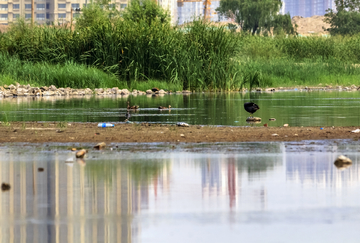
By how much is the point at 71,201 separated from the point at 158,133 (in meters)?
6.37

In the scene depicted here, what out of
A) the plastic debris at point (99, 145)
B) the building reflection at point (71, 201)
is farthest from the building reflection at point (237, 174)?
the plastic debris at point (99, 145)

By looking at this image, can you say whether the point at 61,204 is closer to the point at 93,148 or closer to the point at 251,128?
the point at 93,148

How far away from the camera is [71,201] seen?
6594 mm

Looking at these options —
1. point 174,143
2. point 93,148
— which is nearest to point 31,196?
point 93,148

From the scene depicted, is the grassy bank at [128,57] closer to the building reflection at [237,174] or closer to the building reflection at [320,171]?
the building reflection at [237,174]

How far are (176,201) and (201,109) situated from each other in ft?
45.7

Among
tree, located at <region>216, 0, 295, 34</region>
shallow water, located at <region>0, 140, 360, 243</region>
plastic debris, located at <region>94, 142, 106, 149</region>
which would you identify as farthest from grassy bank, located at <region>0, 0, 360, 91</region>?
tree, located at <region>216, 0, 295, 34</region>

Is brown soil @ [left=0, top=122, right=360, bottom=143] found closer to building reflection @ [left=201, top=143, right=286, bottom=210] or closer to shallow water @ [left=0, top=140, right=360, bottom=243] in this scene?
shallow water @ [left=0, top=140, right=360, bottom=243]

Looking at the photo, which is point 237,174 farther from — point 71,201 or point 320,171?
point 71,201

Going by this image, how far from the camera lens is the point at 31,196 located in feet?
22.6

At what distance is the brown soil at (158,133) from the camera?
12008 millimetres

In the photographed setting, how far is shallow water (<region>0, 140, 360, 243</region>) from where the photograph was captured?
5.43 metres

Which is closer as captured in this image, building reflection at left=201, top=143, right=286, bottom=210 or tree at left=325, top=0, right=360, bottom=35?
building reflection at left=201, top=143, right=286, bottom=210

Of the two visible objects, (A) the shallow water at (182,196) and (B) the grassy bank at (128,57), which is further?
(B) the grassy bank at (128,57)
